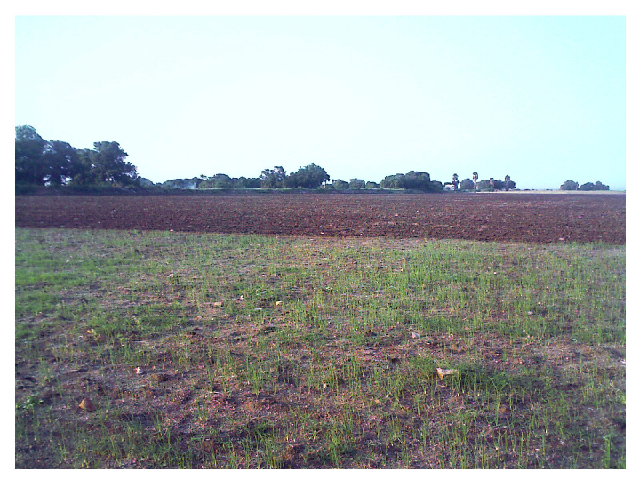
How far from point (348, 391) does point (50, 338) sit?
3.55m

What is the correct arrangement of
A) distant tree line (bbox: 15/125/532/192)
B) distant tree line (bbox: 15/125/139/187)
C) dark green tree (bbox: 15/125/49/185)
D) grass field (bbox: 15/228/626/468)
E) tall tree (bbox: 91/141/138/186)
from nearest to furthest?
grass field (bbox: 15/228/626/468) < dark green tree (bbox: 15/125/49/185) < distant tree line (bbox: 15/125/532/192) < distant tree line (bbox: 15/125/139/187) < tall tree (bbox: 91/141/138/186)

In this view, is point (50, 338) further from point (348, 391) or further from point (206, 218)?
point (206, 218)

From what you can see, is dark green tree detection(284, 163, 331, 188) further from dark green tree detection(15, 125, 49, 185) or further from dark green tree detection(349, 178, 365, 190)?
dark green tree detection(15, 125, 49, 185)

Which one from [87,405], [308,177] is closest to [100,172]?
[87,405]

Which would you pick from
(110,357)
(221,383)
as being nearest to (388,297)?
(221,383)

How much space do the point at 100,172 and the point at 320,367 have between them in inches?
785

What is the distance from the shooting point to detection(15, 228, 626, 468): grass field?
3.22 meters

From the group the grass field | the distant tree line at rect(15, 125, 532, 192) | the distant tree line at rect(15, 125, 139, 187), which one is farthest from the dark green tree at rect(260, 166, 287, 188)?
the grass field

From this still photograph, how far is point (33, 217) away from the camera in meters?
15.4

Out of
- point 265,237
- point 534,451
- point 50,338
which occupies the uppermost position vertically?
point 265,237

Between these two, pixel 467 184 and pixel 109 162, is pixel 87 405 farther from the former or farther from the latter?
pixel 467 184

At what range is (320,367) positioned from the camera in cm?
441

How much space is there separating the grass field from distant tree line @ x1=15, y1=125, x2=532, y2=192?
115 inches

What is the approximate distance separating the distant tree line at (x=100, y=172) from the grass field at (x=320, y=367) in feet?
9.57
